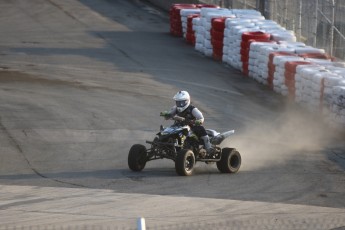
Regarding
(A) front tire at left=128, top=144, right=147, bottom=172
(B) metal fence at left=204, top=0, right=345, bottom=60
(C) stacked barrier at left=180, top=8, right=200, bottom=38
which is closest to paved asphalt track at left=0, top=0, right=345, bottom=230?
(A) front tire at left=128, top=144, right=147, bottom=172

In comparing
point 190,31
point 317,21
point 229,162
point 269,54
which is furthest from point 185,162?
point 190,31

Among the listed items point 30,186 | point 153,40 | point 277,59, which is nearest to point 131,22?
point 153,40

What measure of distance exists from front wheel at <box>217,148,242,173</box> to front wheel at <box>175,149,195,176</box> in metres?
0.65

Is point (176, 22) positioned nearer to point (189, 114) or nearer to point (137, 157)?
→ point (189, 114)

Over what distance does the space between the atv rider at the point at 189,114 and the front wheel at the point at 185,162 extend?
22.6 inches

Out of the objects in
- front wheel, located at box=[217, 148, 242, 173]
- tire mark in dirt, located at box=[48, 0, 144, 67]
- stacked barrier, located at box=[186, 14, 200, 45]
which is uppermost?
front wheel, located at box=[217, 148, 242, 173]

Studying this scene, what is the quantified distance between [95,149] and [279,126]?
5094 mm

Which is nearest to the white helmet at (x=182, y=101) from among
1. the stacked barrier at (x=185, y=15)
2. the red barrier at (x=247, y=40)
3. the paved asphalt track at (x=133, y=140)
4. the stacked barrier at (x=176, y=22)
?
the paved asphalt track at (x=133, y=140)

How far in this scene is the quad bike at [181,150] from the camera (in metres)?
16.5

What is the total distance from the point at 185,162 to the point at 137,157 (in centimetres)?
94

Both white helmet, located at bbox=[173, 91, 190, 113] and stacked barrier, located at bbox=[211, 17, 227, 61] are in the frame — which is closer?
white helmet, located at bbox=[173, 91, 190, 113]

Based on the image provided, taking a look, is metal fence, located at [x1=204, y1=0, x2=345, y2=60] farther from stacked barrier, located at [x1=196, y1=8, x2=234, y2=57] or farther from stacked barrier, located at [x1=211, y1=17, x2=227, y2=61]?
stacked barrier, located at [x1=211, y1=17, x2=227, y2=61]

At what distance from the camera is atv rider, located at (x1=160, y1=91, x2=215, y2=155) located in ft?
55.1

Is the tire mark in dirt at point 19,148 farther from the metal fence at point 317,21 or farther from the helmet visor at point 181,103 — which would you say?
the metal fence at point 317,21
